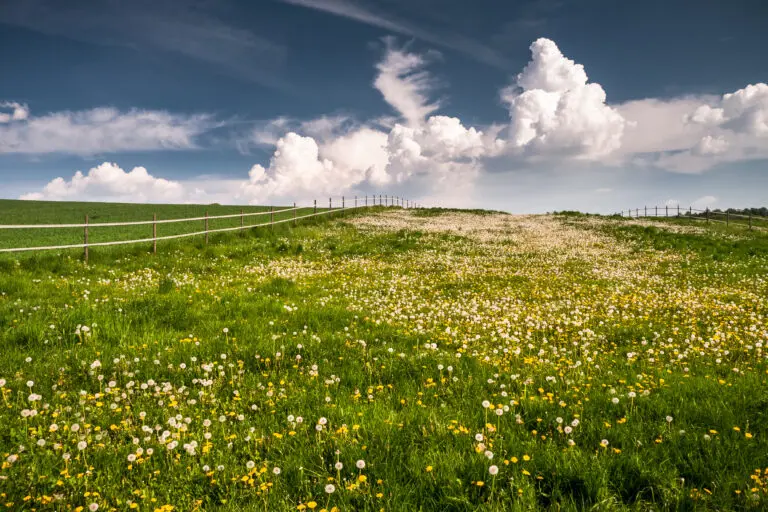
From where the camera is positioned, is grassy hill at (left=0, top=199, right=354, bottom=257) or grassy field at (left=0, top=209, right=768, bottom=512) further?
grassy hill at (left=0, top=199, right=354, bottom=257)

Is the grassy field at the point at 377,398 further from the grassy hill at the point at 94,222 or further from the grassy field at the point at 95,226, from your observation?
the grassy field at the point at 95,226

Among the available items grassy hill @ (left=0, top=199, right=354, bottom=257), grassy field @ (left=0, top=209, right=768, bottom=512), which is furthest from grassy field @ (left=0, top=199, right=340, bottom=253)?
grassy field @ (left=0, top=209, right=768, bottom=512)

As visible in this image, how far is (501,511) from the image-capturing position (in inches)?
136

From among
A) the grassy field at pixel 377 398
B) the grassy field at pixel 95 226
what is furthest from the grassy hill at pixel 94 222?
the grassy field at pixel 377 398

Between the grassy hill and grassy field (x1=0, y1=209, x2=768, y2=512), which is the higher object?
the grassy hill

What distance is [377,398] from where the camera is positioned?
5691 mm

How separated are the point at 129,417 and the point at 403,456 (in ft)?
11.1

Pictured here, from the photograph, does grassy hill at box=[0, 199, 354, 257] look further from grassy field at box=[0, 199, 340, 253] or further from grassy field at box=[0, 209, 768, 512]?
grassy field at box=[0, 209, 768, 512]

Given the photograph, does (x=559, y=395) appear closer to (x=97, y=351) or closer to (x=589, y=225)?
(x=97, y=351)

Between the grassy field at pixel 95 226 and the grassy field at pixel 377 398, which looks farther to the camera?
the grassy field at pixel 95 226

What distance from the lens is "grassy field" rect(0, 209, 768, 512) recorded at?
3873mm

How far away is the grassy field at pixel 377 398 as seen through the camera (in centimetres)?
387

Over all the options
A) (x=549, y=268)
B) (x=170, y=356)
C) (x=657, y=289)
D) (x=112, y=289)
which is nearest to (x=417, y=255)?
(x=549, y=268)

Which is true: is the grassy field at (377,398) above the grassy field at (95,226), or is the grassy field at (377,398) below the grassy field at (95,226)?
below
